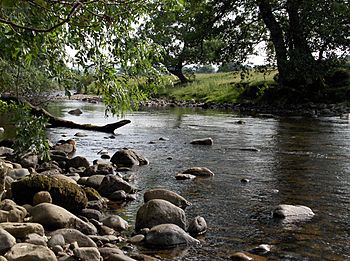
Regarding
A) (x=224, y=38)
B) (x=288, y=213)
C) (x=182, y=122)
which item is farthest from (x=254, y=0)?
(x=288, y=213)

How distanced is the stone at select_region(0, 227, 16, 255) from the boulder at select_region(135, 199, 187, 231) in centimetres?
203

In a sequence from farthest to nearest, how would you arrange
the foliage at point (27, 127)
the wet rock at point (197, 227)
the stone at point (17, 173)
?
the stone at point (17, 173) → the foliage at point (27, 127) → the wet rock at point (197, 227)

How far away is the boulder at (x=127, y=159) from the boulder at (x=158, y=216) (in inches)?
213

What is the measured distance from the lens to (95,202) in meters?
9.02

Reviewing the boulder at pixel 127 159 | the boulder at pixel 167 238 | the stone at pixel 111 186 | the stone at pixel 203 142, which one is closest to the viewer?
the boulder at pixel 167 238

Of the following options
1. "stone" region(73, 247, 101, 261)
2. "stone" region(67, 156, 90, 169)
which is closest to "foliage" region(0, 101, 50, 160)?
"stone" region(73, 247, 101, 261)

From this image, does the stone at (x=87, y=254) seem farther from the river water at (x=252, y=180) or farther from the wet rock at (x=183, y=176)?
the wet rock at (x=183, y=176)

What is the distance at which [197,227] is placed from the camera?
7625 mm

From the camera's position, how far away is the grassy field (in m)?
42.0

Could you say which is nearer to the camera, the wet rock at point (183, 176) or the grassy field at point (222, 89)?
the wet rock at point (183, 176)

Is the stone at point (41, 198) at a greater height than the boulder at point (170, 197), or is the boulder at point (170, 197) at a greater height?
the stone at point (41, 198)

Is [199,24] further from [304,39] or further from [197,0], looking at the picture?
[304,39]

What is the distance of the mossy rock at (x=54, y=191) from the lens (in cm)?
846

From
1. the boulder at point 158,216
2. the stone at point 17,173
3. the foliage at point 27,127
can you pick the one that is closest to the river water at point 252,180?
the boulder at point 158,216
